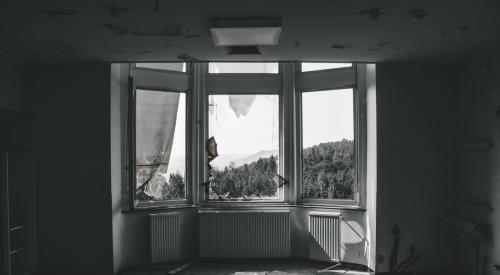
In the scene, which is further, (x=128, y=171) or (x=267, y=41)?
(x=128, y=171)

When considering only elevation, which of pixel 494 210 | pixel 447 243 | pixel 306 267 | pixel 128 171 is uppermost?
pixel 128 171

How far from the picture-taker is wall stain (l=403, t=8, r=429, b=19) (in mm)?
3121

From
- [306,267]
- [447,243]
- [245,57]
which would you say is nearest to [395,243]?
[447,243]

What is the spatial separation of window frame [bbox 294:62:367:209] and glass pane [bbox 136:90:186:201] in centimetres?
147

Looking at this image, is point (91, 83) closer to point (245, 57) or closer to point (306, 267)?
point (245, 57)

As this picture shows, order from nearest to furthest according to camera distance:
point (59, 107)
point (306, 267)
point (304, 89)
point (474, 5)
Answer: point (474, 5), point (59, 107), point (306, 267), point (304, 89)

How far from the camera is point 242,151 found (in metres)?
5.64

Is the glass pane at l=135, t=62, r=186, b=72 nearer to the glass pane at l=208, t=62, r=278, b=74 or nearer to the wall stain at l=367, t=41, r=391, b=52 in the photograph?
the glass pane at l=208, t=62, r=278, b=74

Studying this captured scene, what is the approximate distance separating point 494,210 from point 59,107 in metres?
4.63

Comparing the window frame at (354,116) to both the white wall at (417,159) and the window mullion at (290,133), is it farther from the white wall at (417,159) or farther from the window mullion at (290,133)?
the white wall at (417,159)

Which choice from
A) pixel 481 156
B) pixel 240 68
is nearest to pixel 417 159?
pixel 481 156

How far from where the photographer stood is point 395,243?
4.84 meters

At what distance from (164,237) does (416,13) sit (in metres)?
3.68

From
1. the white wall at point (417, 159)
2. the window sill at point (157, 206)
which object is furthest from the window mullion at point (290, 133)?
the window sill at point (157, 206)
